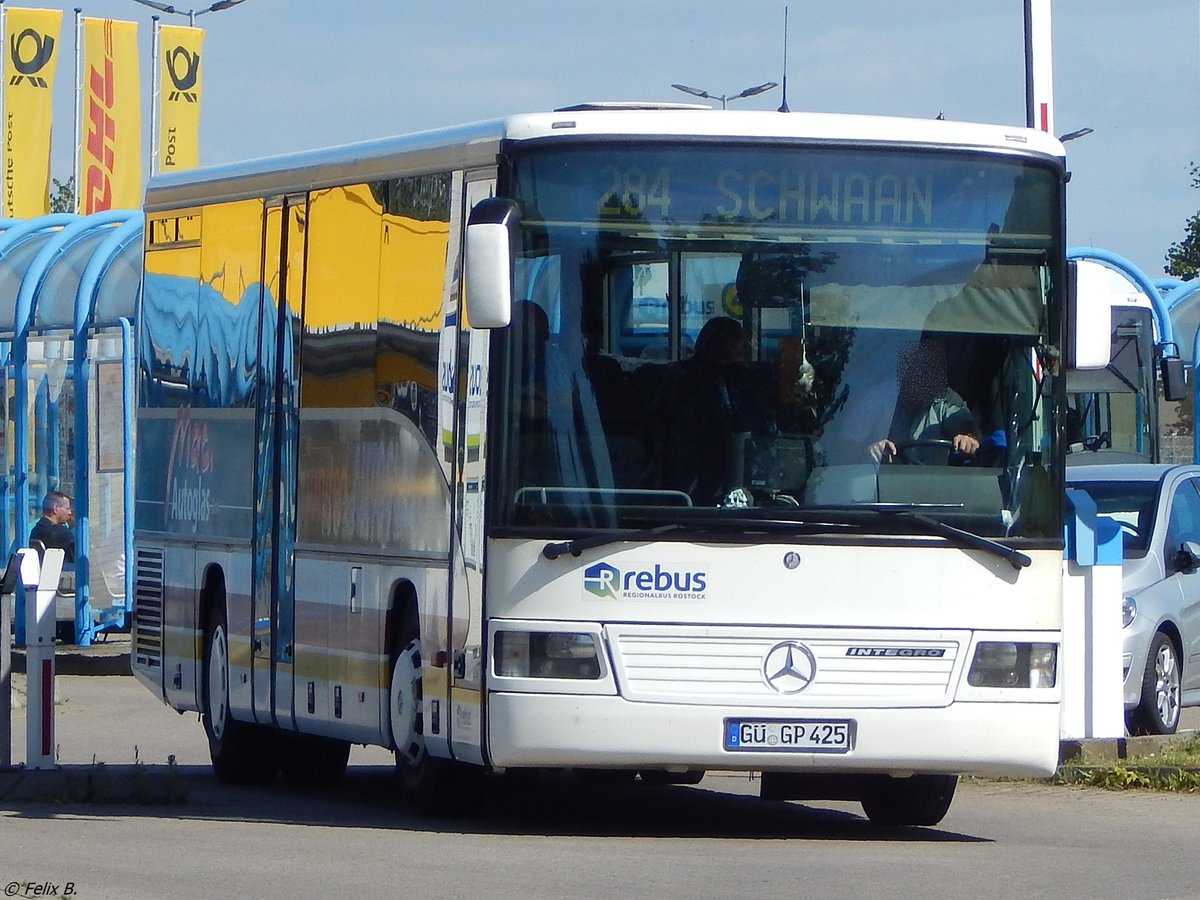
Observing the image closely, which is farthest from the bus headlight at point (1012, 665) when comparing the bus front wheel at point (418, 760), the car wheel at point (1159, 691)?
the car wheel at point (1159, 691)

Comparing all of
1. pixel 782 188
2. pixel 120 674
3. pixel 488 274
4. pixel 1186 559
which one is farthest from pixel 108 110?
pixel 488 274

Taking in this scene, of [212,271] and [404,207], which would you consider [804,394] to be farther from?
[212,271]

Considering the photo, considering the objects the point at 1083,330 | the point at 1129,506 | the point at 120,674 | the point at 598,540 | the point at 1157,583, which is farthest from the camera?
the point at 120,674

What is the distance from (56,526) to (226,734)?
10461 millimetres

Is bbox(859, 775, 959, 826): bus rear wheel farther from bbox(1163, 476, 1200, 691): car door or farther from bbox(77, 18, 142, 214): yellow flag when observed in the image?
bbox(77, 18, 142, 214): yellow flag

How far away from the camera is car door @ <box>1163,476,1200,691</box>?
60.1 ft

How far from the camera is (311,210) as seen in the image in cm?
1341

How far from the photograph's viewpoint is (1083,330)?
1155 centimetres

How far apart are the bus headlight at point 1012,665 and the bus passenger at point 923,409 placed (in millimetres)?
815

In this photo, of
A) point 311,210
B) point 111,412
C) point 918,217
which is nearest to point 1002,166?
point 918,217

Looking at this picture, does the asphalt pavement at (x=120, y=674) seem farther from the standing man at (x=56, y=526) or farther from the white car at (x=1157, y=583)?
the standing man at (x=56, y=526)

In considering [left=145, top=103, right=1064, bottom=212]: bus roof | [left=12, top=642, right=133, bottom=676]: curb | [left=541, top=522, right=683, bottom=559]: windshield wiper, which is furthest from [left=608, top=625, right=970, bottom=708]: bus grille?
[left=12, top=642, right=133, bottom=676]: curb

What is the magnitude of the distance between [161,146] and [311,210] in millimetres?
32781

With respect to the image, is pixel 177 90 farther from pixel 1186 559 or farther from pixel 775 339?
pixel 775 339
